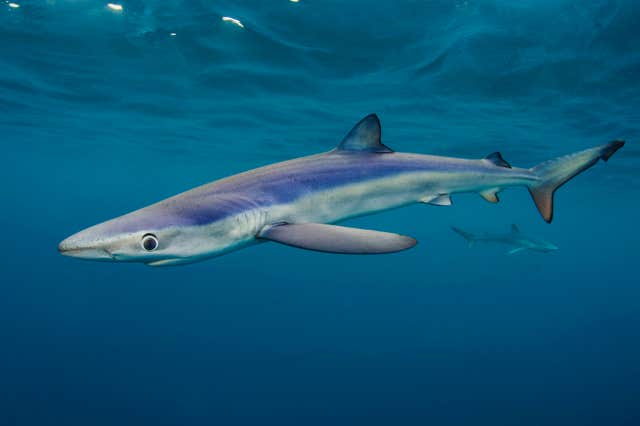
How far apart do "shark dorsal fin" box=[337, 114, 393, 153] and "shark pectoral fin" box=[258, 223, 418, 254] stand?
119 centimetres

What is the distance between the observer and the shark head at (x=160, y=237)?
2.26m

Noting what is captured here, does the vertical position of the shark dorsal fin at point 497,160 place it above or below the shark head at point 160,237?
above

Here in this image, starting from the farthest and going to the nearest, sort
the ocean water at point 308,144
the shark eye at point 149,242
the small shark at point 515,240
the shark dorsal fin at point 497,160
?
the small shark at point 515,240 < the ocean water at point 308,144 < the shark dorsal fin at point 497,160 < the shark eye at point 149,242

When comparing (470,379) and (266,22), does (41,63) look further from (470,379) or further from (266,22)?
(470,379)

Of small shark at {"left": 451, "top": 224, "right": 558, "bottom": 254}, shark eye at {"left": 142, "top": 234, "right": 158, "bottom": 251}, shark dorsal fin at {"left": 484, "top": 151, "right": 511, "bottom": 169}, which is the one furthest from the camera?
small shark at {"left": 451, "top": 224, "right": 558, "bottom": 254}

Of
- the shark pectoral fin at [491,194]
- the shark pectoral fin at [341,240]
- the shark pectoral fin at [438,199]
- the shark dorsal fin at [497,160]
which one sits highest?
the shark dorsal fin at [497,160]

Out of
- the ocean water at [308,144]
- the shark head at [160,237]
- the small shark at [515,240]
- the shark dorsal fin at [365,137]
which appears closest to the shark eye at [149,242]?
the shark head at [160,237]

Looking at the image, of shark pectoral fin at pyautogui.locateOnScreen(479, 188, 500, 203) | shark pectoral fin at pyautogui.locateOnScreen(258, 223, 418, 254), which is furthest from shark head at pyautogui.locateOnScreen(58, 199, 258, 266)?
shark pectoral fin at pyautogui.locateOnScreen(479, 188, 500, 203)

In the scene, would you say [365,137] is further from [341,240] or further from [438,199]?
[341,240]

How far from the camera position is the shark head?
2262 millimetres

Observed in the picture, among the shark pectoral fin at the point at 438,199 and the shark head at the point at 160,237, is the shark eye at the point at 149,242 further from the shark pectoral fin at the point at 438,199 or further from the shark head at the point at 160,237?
the shark pectoral fin at the point at 438,199

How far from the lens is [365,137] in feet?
11.9

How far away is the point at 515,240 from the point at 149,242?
1458cm

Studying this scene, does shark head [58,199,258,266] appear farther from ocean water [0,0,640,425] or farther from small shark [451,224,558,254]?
small shark [451,224,558,254]
